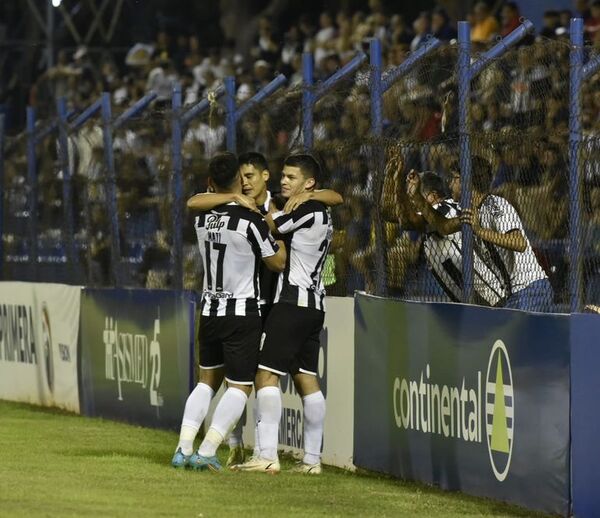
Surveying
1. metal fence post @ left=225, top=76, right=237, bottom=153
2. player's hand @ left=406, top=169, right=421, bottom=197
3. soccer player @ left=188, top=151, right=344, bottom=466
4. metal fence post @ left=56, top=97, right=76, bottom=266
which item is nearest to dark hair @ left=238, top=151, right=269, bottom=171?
soccer player @ left=188, top=151, right=344, bottom=466

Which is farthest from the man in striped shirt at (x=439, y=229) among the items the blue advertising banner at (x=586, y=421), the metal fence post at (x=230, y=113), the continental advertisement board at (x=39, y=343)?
the continental advertisement board at (x=39, y=343)

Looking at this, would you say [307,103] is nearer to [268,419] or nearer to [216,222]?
[216,222]

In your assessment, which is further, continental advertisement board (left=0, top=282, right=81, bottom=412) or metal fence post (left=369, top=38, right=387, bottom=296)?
continental advertisement board (left=0, top=282, right=81, bottom=412)

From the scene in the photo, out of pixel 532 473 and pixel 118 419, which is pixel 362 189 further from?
pixel 118 419

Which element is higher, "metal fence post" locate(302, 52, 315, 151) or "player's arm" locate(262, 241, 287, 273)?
"metal fence post" locate(302, 52, 315, 151)

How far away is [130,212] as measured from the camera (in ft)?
45.6

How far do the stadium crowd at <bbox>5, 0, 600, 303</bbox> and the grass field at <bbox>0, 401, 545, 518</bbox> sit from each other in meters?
1.34

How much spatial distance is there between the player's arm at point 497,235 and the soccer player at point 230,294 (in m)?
1.18

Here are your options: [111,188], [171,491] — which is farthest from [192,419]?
[111,188]

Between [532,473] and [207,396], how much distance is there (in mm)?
2400

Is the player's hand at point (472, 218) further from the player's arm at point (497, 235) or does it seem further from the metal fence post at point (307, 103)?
the metal fence post at point (307, 103)

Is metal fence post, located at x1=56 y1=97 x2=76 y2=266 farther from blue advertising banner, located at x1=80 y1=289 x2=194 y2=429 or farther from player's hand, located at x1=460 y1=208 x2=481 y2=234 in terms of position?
player's hand, located at x1=460 y1=208 x2=481 y2=234

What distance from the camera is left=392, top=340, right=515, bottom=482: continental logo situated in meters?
8.55

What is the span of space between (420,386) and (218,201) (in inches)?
66.1
